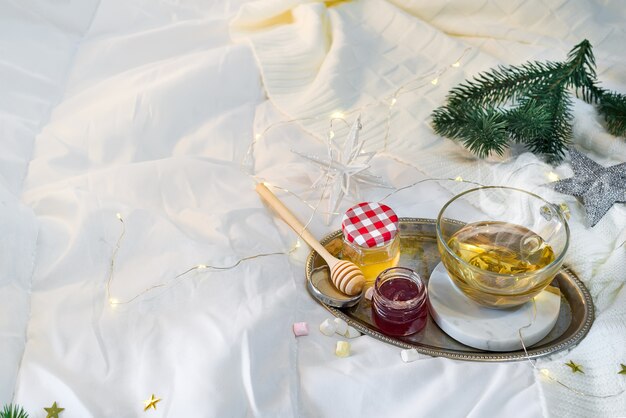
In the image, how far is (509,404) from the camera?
731mm

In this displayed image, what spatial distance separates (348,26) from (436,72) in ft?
0.54

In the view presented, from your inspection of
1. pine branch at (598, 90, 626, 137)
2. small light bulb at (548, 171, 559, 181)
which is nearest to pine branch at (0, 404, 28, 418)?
small light bulb at (548, 171, 559, 181)

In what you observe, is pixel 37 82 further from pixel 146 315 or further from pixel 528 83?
pixel 528 83

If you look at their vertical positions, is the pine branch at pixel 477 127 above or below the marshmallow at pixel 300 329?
above

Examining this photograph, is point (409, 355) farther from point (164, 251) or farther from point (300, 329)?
point (164, 251)

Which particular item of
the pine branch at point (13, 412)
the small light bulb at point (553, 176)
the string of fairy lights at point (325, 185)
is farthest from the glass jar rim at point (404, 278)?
the pine branch at point (13, 412)

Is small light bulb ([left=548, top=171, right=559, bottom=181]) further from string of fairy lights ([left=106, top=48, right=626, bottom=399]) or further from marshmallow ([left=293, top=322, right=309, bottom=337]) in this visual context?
marshmallow ([left=293, top=322, right=309, bottom=337])

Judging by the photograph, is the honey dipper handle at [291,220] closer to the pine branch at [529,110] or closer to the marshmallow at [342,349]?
the marshmallow at [342,349]

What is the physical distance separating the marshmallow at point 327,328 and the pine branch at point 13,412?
29cm

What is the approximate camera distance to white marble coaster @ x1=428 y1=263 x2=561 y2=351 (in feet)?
2.54

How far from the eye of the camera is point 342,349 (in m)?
0.77

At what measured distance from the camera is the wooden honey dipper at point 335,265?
2.69 feet

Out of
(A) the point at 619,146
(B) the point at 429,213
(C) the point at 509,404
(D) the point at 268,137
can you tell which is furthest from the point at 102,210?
(A) the point at 619,146

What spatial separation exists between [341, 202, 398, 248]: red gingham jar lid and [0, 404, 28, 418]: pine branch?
37 centimetres
